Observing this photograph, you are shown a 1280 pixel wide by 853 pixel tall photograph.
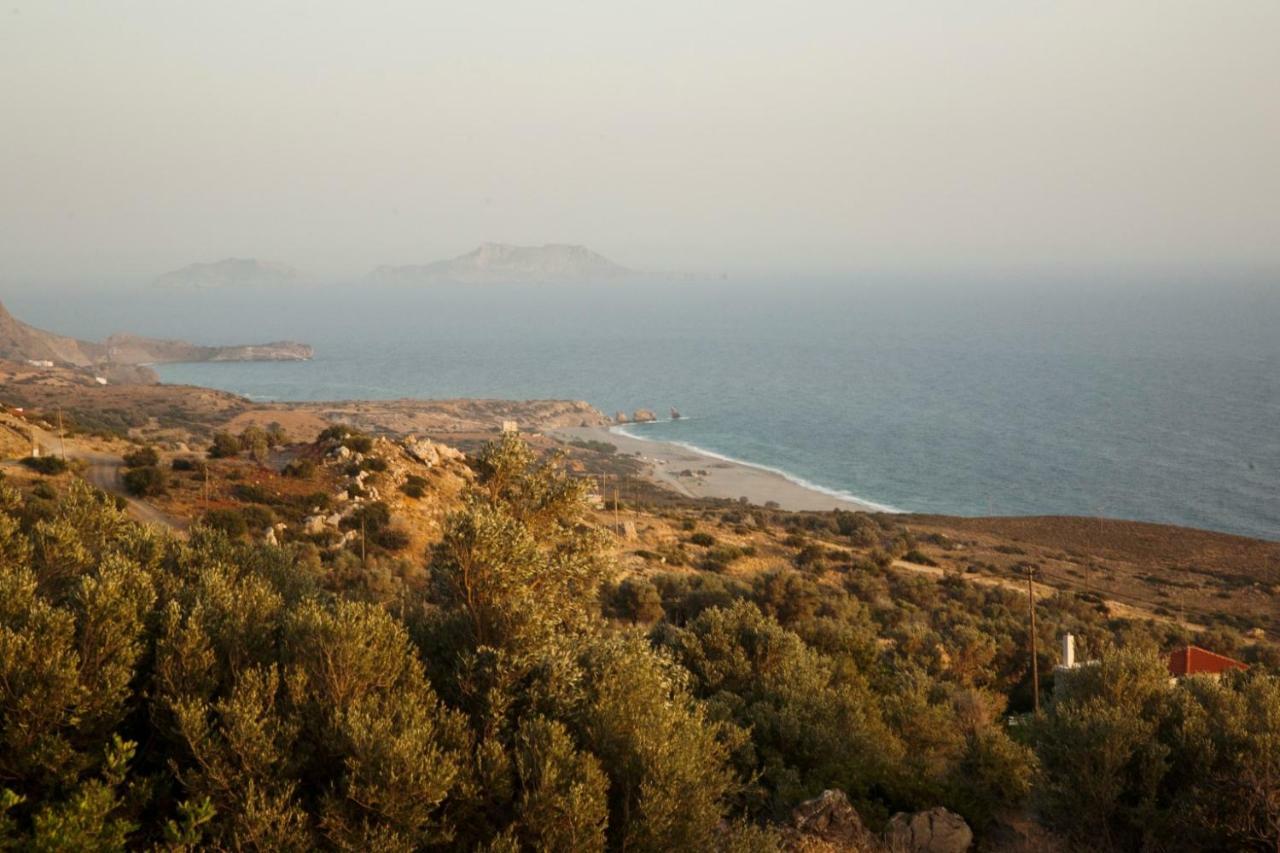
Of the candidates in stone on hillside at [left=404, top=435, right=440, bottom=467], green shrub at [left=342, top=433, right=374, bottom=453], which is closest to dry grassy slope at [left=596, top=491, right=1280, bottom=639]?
stone on hillside at [left=404, top=435, right=440, bottom=467]

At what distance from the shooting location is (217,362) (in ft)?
563

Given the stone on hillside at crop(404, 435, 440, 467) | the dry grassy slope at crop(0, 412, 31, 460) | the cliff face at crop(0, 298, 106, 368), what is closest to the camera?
the dry grassy slope at crop(0, 412, 31, 460)

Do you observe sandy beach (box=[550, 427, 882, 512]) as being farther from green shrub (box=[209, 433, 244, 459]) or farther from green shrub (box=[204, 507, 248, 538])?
green shrub (box=[204, 507, 248, 538])

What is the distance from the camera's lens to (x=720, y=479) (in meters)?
78.8

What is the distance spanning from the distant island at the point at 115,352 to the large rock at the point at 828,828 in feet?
444

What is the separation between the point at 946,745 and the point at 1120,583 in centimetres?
3149

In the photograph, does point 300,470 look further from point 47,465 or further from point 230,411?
point 230,411

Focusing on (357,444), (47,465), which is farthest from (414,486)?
(47,465)

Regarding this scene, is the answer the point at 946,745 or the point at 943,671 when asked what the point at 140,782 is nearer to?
the point at 946,745

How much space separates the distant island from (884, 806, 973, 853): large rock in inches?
5343

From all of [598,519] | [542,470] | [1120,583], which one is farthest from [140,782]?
[1120,583]

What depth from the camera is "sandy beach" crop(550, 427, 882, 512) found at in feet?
233

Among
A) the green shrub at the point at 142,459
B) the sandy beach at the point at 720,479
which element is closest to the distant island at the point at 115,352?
the sandy beach at the point at 720,479

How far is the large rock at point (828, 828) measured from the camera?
10438mm
